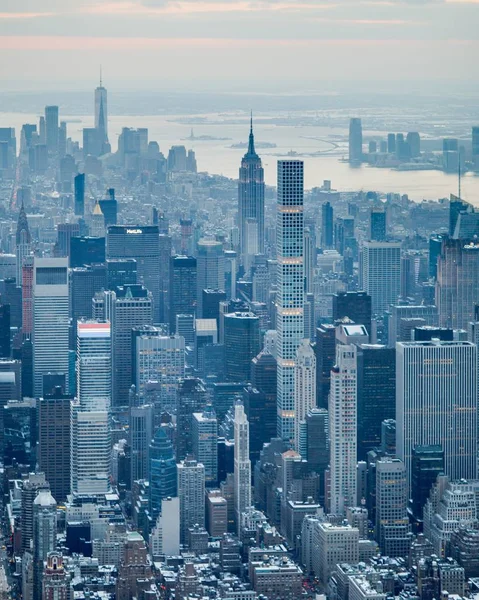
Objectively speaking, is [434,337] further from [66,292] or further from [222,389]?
[66,292]

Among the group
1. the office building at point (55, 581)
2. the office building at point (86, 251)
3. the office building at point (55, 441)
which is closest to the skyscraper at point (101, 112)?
the office building at point (86, 251)

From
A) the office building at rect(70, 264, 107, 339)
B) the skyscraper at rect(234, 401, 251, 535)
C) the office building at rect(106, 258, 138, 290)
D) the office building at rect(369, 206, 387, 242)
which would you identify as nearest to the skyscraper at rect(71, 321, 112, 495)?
the office building at rect(70, 264, 107, 339)

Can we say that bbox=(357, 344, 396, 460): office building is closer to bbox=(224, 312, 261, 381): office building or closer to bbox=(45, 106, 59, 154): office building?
bbox=(224, 312, 261, 381): office building

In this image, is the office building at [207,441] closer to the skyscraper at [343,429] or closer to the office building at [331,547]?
the skyscraper at [343,429]

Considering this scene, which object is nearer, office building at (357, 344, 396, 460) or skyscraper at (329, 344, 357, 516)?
skyscraper at (329, 344, 357, 516)

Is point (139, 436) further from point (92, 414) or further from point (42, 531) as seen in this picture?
point (42, 531)

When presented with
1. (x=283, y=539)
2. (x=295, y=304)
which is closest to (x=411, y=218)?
(x=295, y=304)
